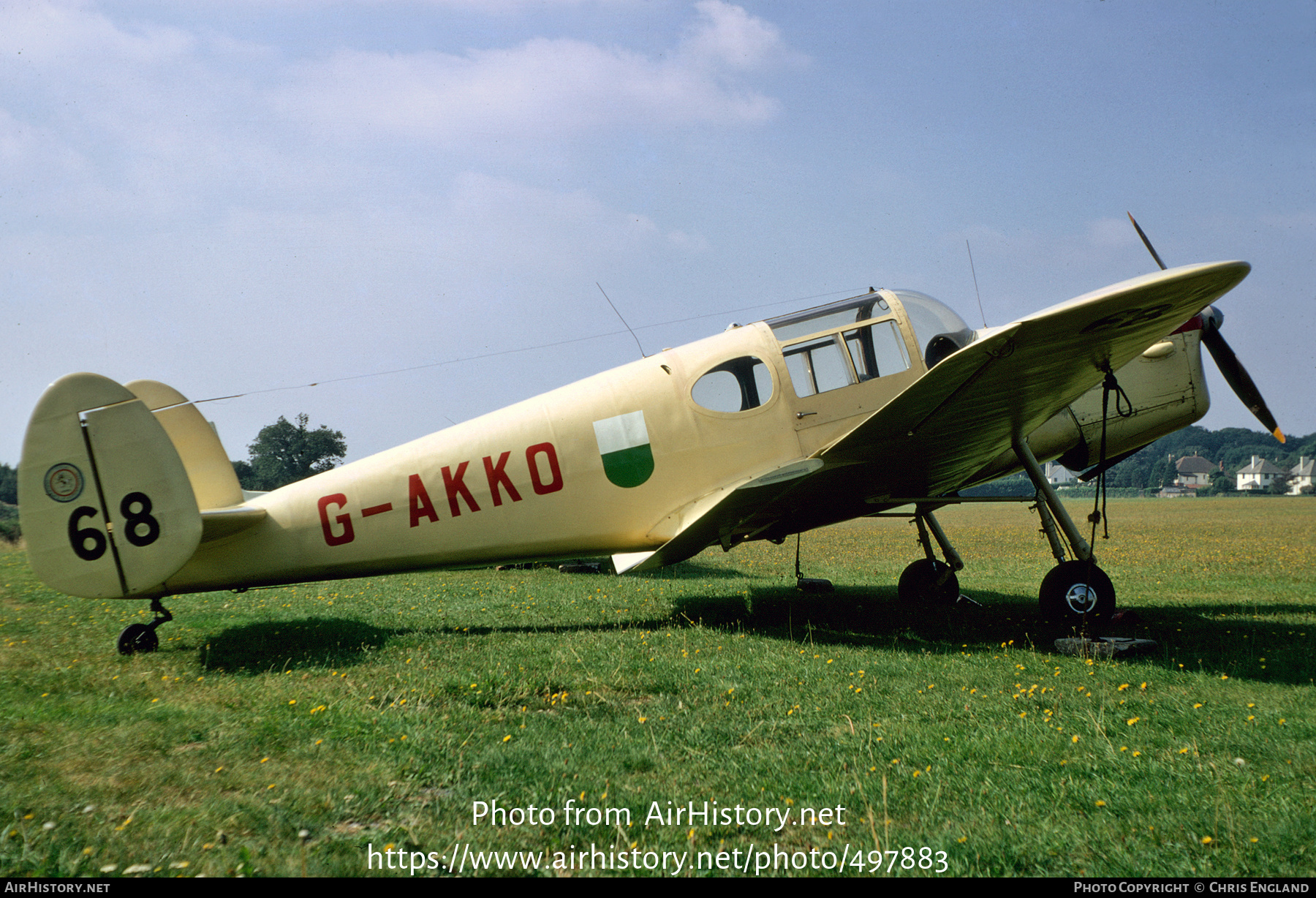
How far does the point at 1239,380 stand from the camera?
29.0ft

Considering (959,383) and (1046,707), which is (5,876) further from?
(959,383)

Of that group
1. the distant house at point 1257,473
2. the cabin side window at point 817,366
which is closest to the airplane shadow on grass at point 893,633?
the cabin side window at point 817,366

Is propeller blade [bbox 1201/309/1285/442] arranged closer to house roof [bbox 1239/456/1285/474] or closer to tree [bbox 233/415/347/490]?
tree [bbox 233/415/347/490]

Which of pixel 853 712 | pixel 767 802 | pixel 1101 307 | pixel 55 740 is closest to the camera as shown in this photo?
pixel 767 802

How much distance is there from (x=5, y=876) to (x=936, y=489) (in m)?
7.67

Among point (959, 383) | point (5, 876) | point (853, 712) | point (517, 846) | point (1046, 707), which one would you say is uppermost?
point (959, 383)

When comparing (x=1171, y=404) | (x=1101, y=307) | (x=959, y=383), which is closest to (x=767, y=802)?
(x=959, y=383)

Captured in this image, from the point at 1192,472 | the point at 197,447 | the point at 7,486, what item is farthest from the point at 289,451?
the point at 1192,472

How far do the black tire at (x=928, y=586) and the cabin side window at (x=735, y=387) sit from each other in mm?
3325

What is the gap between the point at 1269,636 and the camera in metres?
6.71

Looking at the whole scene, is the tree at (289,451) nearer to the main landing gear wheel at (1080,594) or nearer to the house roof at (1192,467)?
the main landing gear wheel at (1080,594)

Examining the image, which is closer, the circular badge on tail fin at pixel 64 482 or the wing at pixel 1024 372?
the wing at pixel 1024 372

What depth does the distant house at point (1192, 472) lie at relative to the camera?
119m

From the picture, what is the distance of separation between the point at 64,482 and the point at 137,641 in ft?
5.10
